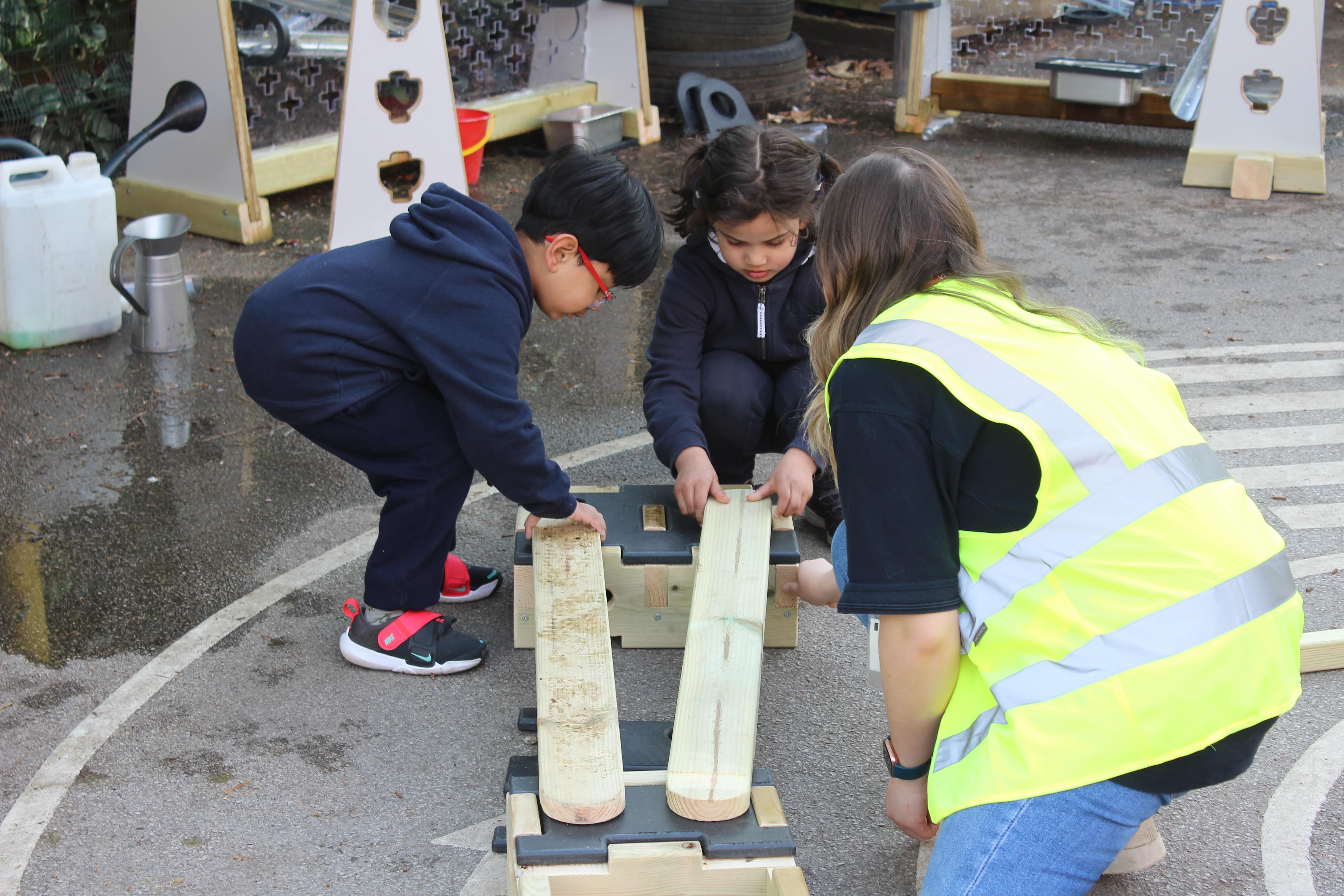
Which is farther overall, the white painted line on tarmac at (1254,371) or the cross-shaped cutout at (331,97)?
the cross-shaped cutout at (331,97)

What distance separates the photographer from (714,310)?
3.00 m

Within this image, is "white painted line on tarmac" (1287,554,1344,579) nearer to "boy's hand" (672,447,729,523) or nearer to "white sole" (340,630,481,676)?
"boy's hand" (672,447,729,523)

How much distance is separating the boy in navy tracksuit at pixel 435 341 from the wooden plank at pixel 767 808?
791 mm

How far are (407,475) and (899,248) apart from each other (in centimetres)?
126

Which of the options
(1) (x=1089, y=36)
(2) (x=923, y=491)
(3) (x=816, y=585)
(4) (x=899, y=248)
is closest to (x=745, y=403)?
(3) (x=816, y=585)

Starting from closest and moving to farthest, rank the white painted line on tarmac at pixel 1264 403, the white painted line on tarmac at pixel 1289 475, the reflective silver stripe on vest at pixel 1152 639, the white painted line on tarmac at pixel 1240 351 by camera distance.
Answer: the reflective silver stripe on vest at pixel 1152 639 → the white painted line on tarmac at pixel 1289 475 → the white painted line on tarmac at pixel 1264 403 → the white painted line on tarmac at pixel 1240 351

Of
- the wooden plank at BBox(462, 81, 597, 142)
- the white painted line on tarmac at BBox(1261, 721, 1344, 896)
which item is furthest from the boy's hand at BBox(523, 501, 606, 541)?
the wooden plank at BBox(462, 81, 597, 142)

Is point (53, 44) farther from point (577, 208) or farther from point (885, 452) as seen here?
point (885, 452)

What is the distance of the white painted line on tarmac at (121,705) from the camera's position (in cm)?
207

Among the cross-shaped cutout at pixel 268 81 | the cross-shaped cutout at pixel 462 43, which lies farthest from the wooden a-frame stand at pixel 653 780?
the cross-shaped cutout at pixel 462 43

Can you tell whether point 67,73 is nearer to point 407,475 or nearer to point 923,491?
point 407,475

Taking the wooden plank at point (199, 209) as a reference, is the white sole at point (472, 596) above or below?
below

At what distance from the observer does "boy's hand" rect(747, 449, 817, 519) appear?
105 inches

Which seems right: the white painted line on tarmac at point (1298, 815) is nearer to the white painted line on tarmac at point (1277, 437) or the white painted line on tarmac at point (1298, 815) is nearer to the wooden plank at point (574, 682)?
the wooden plank at point (574, 682)
